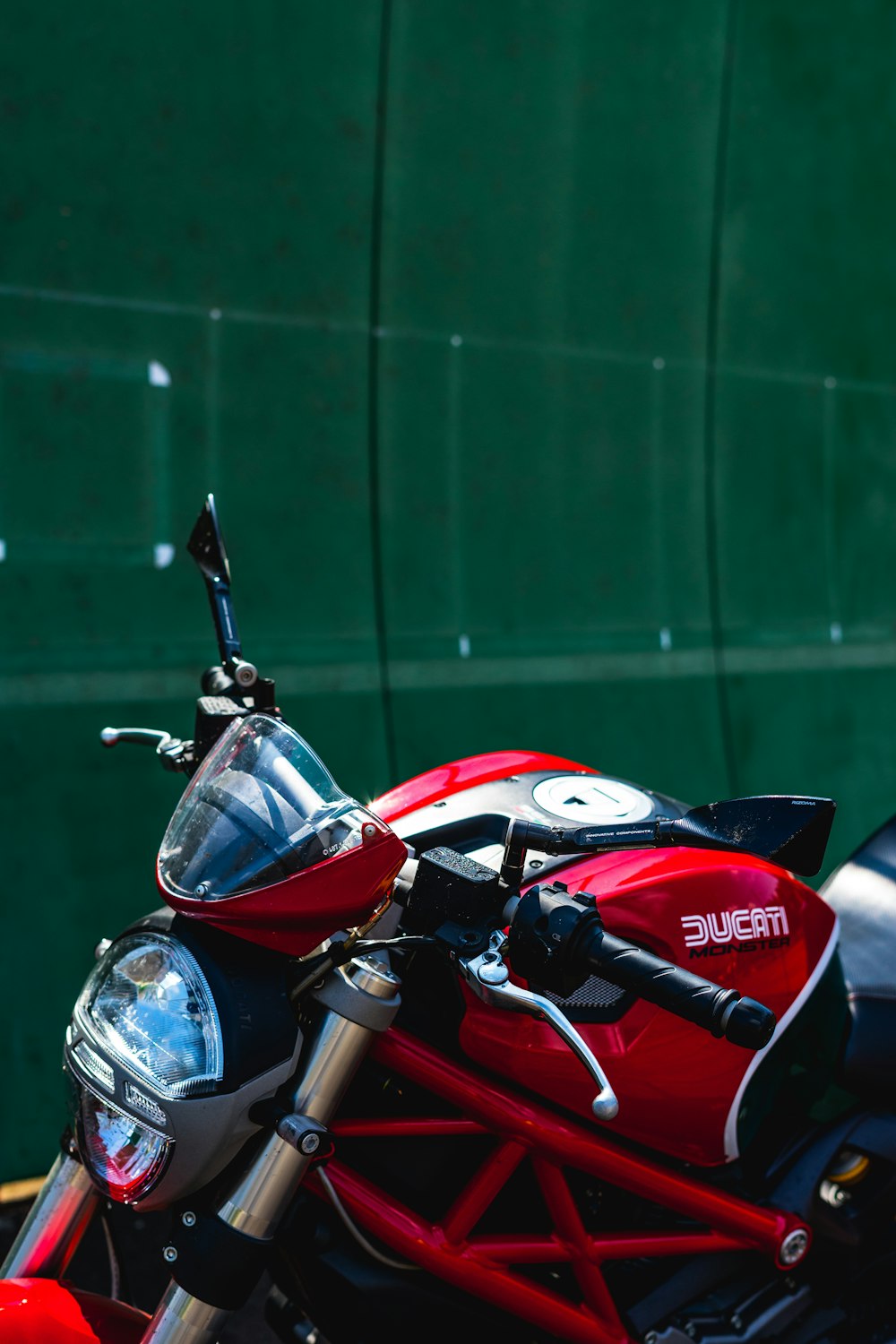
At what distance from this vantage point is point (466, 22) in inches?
180

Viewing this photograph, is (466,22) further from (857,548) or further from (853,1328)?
(853,1328)

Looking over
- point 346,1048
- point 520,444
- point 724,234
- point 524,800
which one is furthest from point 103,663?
point 724,234

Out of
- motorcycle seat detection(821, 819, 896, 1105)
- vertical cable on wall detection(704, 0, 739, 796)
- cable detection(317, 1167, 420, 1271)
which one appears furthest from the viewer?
vertical cable on wall detection(704, 0, 739, 796)

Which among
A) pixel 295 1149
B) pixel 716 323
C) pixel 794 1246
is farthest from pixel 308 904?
pixel 716 323

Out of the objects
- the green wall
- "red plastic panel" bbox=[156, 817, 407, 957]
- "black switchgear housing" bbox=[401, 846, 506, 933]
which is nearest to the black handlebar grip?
"black switchgear housing" bbox=[401, 846, 506, 933]

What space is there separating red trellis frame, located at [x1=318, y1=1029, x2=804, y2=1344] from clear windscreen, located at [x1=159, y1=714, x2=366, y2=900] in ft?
1.19

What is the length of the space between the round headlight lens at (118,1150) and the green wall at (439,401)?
2.19 meters

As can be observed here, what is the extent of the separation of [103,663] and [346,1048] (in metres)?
2.49

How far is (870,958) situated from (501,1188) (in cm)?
90

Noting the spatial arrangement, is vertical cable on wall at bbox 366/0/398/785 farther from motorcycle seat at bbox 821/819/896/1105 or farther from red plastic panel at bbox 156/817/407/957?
red plastic panel at bbox 156/817/407/957

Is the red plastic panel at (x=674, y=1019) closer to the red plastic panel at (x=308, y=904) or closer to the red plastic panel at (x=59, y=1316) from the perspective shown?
the red plastic panel at (x=308, y=904)

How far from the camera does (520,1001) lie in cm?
141

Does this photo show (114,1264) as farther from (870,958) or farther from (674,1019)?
(870,958)

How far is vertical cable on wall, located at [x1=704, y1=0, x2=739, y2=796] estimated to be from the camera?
528cm
